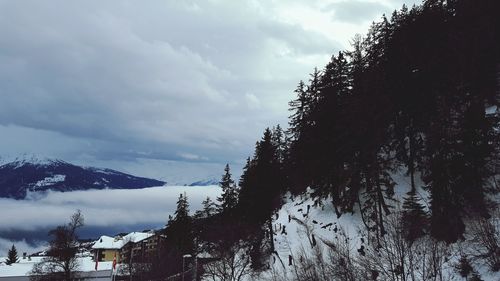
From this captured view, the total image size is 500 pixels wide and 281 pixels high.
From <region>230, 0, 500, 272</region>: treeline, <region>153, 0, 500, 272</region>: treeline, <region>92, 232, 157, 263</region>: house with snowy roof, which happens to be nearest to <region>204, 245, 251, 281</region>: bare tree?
<region>153, 0, 500, 272</region>: treeline

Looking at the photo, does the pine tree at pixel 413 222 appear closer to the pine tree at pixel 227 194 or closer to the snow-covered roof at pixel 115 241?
the pine tree at pixel 227 194

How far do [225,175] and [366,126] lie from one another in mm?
37023

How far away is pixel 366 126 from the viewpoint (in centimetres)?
3909

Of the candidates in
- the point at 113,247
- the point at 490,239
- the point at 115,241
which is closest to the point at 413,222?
the point at 490,239

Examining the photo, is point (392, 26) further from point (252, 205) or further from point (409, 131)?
point (252, 205)

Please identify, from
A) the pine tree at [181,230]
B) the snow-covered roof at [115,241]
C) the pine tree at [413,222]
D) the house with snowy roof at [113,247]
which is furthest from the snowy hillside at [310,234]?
the snow-covered roof at [115,241]

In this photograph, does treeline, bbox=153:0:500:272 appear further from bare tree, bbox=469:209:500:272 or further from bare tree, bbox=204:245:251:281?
bare tree, bbox=469:209:500:272

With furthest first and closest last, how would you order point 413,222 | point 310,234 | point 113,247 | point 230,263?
point 113,247 → point 230,263 → point 310,234 → point 413,222

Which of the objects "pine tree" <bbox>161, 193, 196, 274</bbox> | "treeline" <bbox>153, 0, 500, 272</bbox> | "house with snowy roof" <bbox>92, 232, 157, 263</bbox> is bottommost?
"house with snowy roof" <bbox>92, 232, 157, 263</bbox>

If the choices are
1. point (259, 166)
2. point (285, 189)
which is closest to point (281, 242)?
point (259, 166)

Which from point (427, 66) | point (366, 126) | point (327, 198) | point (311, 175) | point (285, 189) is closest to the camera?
point (366, 126)

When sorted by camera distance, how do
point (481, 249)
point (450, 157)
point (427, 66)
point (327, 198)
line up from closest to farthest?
1. point (481, 249)
2. point (450, 157)
3. point (427, 66)
4. point (327, 198)

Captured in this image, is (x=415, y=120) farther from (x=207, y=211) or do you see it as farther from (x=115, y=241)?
(x=115, y=241)

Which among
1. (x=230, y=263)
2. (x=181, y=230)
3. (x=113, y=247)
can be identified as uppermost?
(x=181, y=230)
